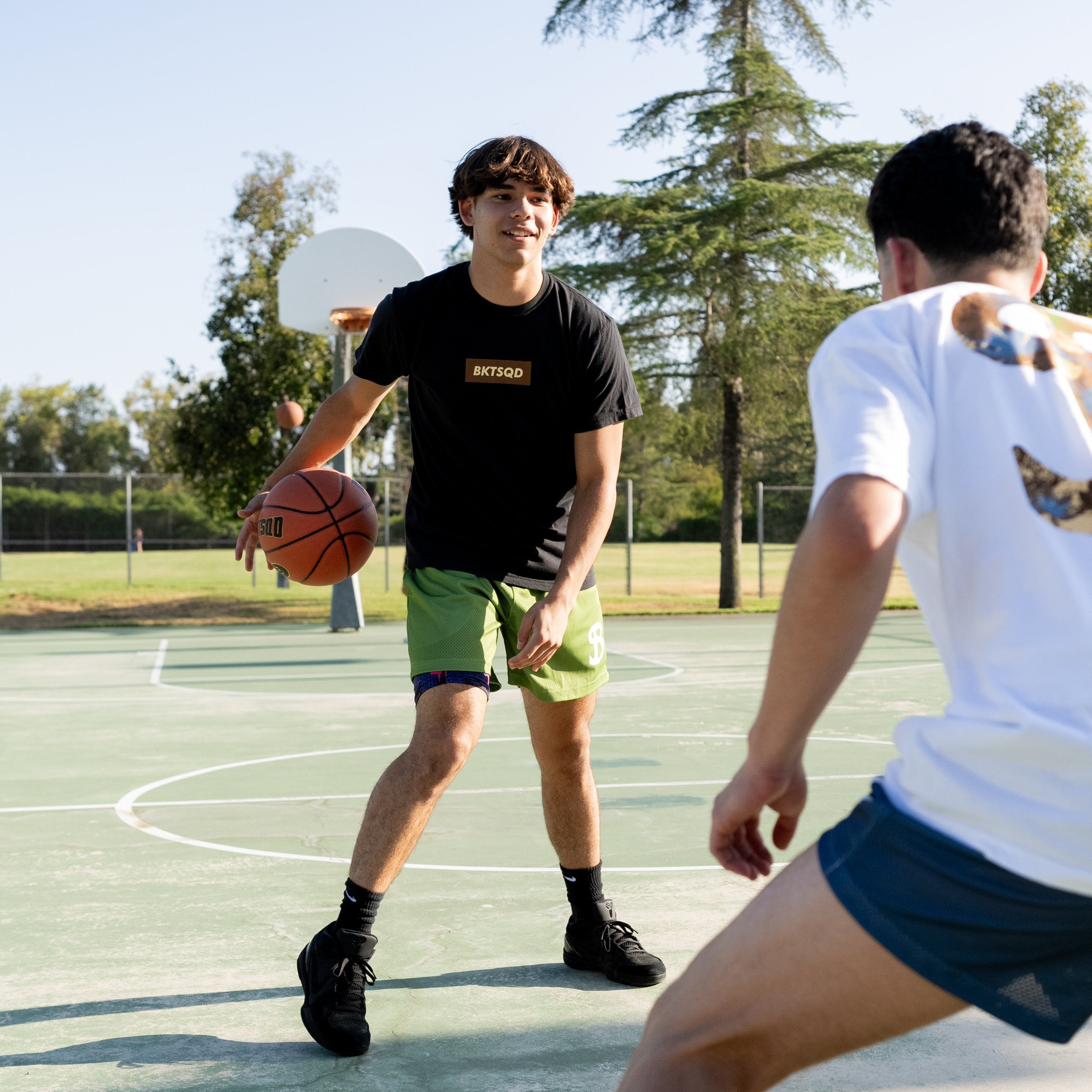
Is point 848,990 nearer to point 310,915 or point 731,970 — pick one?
point 731,970

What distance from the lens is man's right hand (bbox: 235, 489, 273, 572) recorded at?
3414 mm

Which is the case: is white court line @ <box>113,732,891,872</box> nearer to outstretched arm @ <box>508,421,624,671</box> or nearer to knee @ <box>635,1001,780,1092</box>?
outstretched arm @ <box>508,421,624,671</box>

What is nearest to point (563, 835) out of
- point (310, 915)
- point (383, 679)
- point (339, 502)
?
point (310, 915)

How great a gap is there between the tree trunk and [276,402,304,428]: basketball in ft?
20.6

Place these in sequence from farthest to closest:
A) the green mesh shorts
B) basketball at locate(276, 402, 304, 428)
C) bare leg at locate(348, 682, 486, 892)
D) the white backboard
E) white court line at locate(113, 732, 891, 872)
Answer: basketball at locate(276, 402, 304, 428) < the white backboard < white court line at locate(113, 732, 891, 872) < the green mesh shorts < bare leg at locate(348, 682, 486, 892)

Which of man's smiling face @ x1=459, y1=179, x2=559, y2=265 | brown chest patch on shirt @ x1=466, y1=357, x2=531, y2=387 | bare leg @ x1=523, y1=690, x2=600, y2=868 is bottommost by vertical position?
bare leg @ x1=523, y1=690, x2=600, y2=868

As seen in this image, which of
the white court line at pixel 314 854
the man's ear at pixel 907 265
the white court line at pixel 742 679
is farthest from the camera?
the white court line at pixel 742 679

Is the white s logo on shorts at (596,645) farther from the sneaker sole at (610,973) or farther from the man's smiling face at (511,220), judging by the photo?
the man's smiling face at (511,220)

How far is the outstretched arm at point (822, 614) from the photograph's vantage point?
1266mm

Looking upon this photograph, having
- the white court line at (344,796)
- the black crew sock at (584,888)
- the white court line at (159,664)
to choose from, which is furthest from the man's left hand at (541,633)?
the white court line at (159,664)

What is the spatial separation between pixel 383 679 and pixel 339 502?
6.37 m

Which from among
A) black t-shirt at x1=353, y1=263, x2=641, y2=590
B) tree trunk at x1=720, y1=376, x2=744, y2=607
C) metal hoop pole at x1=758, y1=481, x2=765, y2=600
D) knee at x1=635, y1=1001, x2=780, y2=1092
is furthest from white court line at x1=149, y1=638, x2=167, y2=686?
metal hoop pole at x1=758, y1=481, x2=765, y2=600

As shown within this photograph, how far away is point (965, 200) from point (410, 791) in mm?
1925

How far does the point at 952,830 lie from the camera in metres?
1.29
